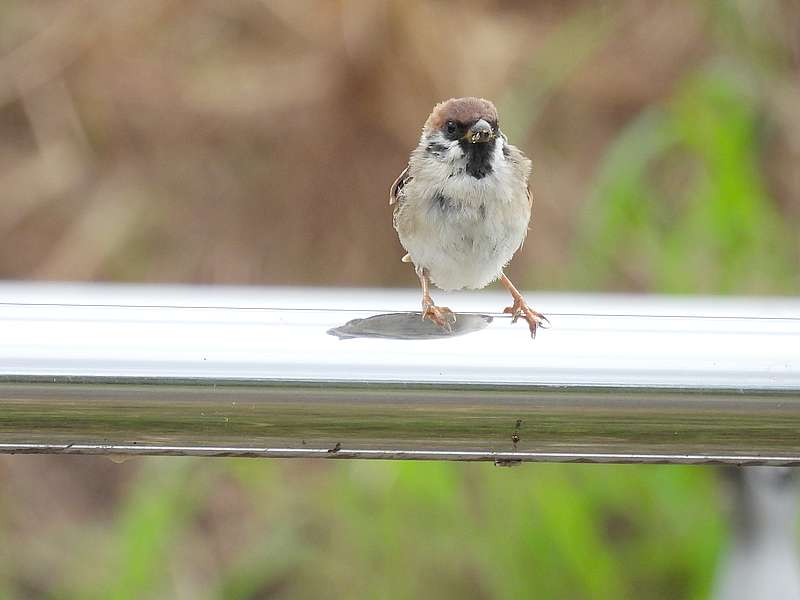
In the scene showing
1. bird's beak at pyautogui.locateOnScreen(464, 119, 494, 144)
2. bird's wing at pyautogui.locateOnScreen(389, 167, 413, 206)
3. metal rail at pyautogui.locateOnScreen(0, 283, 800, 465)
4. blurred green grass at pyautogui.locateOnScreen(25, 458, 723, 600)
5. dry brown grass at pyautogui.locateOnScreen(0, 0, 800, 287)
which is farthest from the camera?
dry brown grass at pyautogui.locateOnScreen(0, 0, 800, 287)

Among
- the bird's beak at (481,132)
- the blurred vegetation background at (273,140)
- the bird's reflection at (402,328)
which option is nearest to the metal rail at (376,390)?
the bird's reflection at (402,328)

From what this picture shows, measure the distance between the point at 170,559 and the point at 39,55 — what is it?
148cm

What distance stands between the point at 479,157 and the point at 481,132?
0.09m

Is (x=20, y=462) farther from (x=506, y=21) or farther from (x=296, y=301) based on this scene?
(x=296, y=301)

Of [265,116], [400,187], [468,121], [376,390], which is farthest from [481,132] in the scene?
[265,116]

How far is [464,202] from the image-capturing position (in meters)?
1.54

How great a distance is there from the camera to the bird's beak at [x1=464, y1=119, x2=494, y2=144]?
57.7 inches

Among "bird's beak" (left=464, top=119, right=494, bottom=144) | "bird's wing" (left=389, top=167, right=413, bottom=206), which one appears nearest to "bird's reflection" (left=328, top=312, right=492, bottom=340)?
"bird's beak" (left=464, top=119, right=494, bottom=144)

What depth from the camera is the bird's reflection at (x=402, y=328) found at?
2.43 feet

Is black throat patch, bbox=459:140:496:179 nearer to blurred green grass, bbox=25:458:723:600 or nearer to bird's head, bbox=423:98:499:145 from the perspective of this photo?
bird's head, bbox=423:98:499:145

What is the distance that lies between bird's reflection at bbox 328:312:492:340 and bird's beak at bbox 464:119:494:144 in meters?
0.70

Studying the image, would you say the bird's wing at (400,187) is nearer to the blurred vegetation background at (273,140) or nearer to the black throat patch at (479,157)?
the black throat patch at (479,157)

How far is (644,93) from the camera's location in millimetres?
3314

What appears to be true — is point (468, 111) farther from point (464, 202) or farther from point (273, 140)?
point (273, 140)
